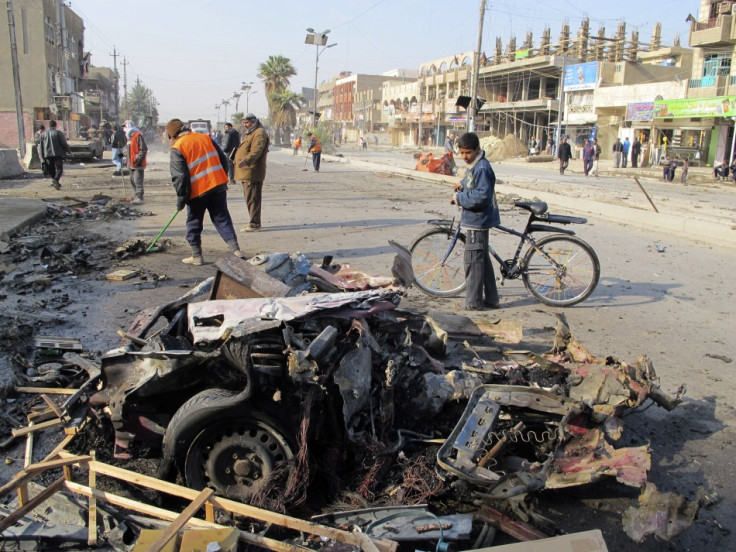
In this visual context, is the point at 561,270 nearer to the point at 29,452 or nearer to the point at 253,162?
the point at 29,452

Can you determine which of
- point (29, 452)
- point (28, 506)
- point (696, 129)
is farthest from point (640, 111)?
point (28, 506)

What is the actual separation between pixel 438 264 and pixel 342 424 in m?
4.13

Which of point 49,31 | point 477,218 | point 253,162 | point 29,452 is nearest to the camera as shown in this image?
point 29,452

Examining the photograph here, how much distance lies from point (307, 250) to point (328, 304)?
6.22 metres

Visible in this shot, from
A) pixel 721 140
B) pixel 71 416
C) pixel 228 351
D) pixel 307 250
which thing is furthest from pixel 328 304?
pixel 721 140

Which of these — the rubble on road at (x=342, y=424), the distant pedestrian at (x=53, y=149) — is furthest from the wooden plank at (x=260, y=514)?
the distant pedestrian at (x=53, y=149)

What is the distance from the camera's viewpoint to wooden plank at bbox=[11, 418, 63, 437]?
362cm

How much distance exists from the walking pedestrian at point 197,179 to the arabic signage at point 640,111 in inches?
1397

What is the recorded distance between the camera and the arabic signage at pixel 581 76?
44.8m

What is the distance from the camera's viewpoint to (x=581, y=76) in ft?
151

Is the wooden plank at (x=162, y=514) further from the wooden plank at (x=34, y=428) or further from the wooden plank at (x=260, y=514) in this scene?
the wooden plank at (x=34, y=428)

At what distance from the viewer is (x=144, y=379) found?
3.14m

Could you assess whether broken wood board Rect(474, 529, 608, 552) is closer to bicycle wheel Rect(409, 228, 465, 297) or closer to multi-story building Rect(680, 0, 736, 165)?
bicycle wheel Rect(409, 228, 465, 297)

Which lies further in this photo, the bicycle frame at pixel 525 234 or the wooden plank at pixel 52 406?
the bicycle frame at pixel 525 234
